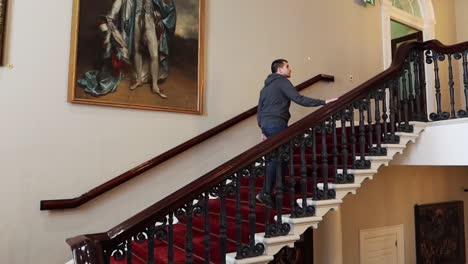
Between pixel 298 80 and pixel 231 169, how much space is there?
9.40ft

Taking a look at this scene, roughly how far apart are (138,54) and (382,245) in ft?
15.0

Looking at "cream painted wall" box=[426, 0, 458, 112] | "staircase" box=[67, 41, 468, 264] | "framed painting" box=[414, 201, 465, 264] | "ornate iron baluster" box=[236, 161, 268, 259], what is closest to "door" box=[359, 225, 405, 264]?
"framed painting" box=[414, 201, 465, 264]

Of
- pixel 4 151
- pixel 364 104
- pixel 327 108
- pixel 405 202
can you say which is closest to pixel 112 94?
pixel 4 151

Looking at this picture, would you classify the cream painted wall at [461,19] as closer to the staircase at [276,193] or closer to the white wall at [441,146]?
the staircase at [276,193]

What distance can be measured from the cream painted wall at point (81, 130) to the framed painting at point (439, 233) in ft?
12.2

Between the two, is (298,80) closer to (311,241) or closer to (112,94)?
(311,241)

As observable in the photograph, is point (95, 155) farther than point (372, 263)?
No

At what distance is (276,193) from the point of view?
256 cm

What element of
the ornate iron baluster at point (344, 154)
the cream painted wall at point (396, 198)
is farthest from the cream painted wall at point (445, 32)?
the ornate iron baluster at point (344, 154)

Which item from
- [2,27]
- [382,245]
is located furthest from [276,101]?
[382,245]

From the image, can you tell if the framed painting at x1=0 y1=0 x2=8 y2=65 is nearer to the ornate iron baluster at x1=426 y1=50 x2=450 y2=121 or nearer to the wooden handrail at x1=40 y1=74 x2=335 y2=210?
the wooden handrail at x1=40 y1=74 x2=335 y2=210

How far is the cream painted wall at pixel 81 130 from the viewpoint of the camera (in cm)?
299

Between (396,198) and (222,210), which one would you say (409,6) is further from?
(222,210)

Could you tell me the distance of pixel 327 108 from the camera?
2.88 metres
